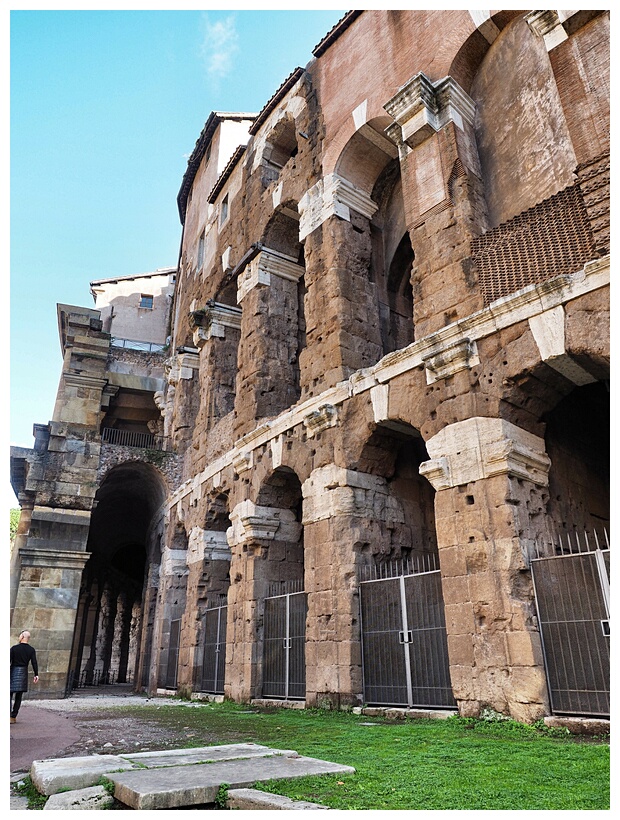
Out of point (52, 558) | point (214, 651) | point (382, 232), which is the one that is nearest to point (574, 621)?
point (214, 651)

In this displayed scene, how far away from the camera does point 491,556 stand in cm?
681

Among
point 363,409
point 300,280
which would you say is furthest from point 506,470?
point 300,280

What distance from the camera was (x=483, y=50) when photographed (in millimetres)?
9797

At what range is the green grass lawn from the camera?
3.25m

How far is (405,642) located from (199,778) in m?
4.86

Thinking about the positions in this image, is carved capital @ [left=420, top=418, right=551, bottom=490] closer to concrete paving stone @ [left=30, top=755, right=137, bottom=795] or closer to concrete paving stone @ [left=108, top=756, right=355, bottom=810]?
concrete paving stone @ [left=108, top=756, right=355, bottom=810]

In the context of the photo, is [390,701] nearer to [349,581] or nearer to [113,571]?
[349,581]

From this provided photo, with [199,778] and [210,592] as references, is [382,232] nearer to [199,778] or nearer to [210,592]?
[210,592]

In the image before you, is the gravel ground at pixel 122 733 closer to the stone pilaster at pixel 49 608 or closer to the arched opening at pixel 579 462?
the stone pilaster at pixel 49 608

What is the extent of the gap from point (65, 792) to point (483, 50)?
10894 mm

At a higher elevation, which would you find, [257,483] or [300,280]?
[300,280]

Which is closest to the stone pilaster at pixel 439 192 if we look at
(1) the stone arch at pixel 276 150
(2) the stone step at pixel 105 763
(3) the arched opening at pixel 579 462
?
(3) the arched opening at pixel 579 462

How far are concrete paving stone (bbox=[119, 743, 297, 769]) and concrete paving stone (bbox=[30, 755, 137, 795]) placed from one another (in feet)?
0.42

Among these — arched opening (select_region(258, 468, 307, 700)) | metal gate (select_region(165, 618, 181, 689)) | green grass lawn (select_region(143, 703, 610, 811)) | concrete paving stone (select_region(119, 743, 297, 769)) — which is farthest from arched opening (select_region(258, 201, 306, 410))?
concrete paving stone (select_region(119, 743, 297, 769))
